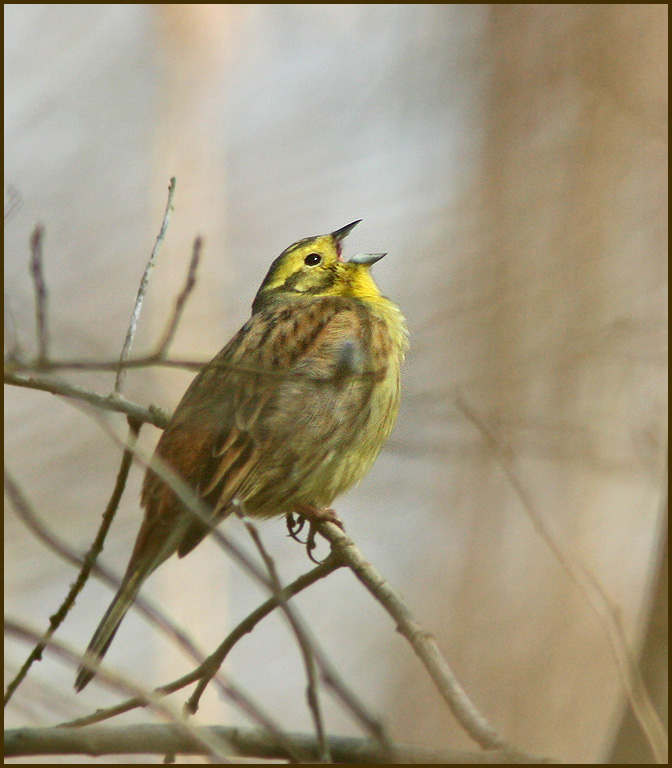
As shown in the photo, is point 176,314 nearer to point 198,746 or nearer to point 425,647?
point 198,746

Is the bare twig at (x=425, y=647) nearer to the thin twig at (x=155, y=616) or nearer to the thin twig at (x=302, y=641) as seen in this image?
the thin twig at (x=302, y=641)

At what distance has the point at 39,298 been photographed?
2.70 m

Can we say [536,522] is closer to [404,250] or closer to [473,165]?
[404,250]

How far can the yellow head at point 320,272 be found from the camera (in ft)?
19.3

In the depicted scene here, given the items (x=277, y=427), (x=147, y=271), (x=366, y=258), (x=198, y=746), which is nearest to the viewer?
(x=198, y=746)

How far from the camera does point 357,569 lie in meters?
3.94

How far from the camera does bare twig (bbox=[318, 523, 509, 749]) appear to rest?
9.13 ft

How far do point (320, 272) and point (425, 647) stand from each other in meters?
3.14

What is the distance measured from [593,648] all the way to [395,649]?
7.42 ft

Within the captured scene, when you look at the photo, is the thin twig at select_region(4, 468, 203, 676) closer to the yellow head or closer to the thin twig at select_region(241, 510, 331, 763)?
the thin twig at select_region(241, 510, 331, 763)

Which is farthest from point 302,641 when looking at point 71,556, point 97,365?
point 97,365

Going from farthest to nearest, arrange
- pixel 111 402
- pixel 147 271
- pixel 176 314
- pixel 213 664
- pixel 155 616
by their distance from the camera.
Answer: pixel 111 402 < pixel 147 271 < pixel 213 664 < pixel 176 314 < pixel 155 616

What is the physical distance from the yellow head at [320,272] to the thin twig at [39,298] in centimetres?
311

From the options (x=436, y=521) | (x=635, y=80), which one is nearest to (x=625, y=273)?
(x=635, y=80)
